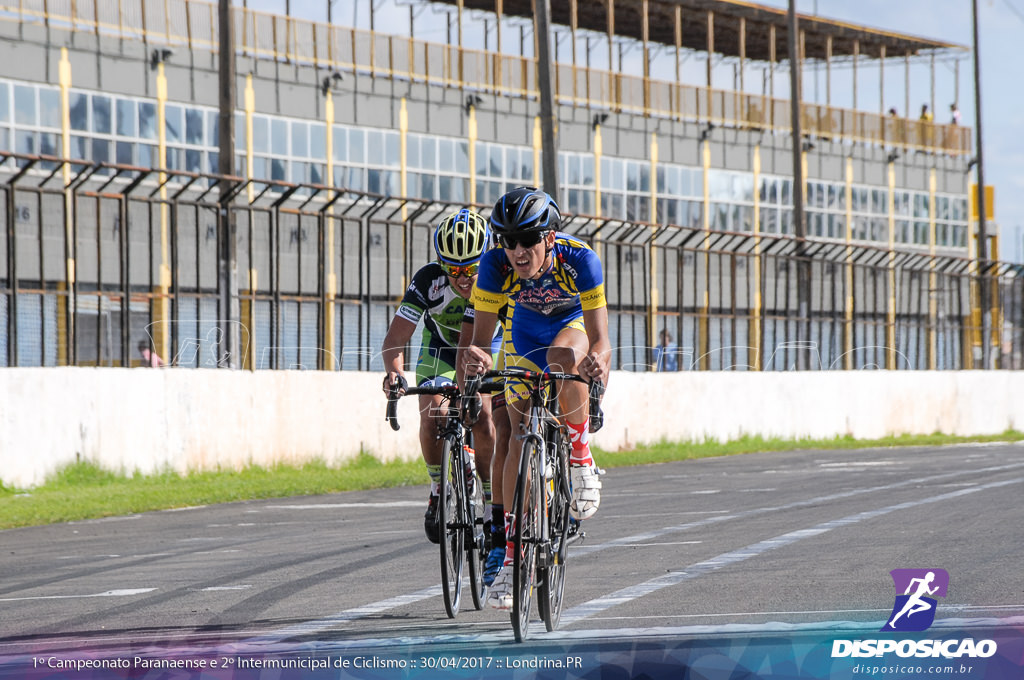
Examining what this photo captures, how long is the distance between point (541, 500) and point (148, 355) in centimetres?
1442

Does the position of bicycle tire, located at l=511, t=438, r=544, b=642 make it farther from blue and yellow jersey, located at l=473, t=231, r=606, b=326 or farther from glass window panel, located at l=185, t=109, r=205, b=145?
glass window panel, located at l=185, t=109, r=205, b=145

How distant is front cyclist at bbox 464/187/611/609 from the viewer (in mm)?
6969

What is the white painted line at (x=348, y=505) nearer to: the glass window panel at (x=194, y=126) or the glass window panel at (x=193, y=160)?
the glass window panel at (x=193, y=160)

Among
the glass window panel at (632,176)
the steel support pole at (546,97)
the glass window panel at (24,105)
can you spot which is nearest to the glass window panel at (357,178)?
the glass window panel at (24,105)

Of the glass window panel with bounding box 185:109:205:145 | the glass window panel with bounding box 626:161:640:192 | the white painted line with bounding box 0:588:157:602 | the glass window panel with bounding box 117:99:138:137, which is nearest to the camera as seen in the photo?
the white painted line with bounding box 0:588:157:602

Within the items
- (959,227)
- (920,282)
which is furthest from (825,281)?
(959,227)

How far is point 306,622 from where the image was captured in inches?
291

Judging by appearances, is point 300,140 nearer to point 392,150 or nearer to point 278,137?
point 278,137

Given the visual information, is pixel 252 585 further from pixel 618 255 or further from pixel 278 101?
pixel 278 101

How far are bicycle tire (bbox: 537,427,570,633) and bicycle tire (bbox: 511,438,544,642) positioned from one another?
100 millimetres

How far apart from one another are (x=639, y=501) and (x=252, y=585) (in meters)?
6.52

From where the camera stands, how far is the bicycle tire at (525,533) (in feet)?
21.4

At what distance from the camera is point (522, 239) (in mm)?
7004

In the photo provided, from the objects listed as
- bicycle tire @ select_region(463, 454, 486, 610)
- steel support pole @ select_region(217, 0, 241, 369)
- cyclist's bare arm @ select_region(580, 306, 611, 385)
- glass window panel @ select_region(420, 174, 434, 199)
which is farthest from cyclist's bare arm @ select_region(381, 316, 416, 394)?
glass window panel @ select_region(420, 174, 434, 199)
